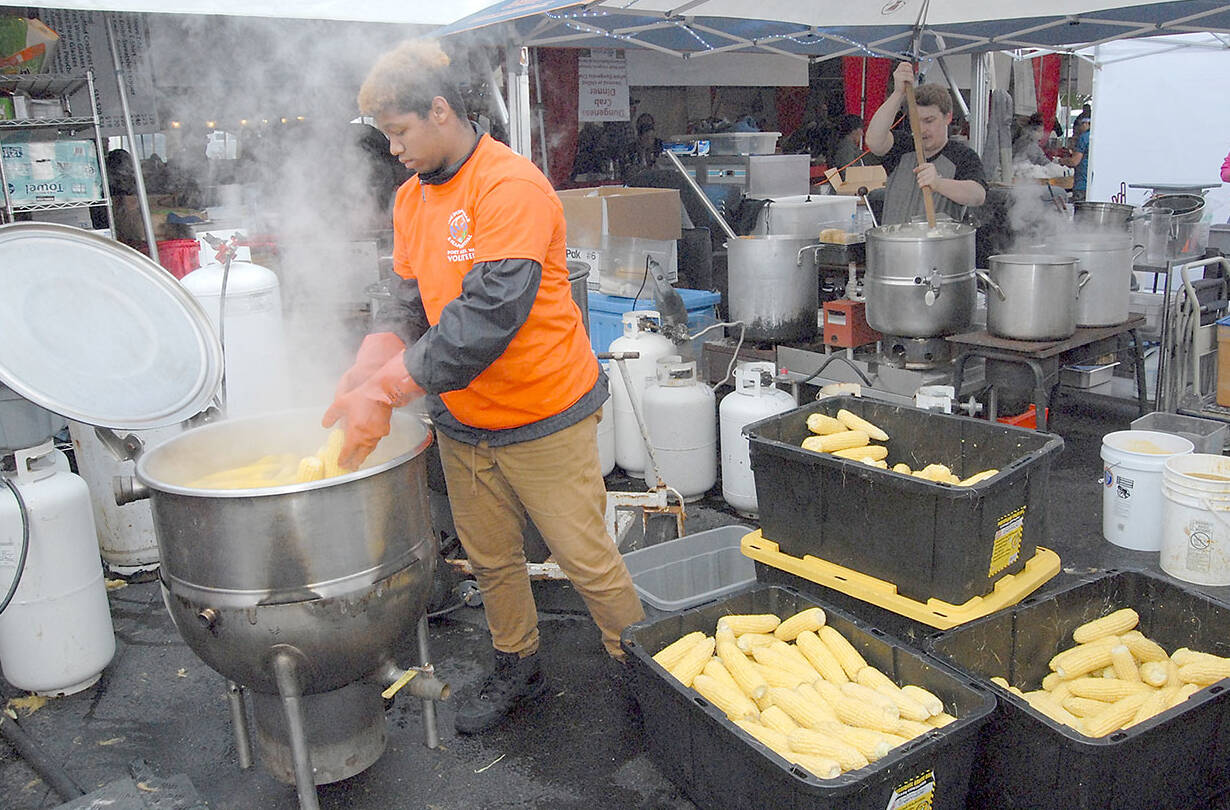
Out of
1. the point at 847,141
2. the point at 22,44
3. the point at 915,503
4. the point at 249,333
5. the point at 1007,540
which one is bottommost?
the point at 1007,540

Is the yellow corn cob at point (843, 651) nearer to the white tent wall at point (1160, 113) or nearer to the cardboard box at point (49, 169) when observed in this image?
the cardboard box at point (49, 169)

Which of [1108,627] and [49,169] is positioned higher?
[49,169]

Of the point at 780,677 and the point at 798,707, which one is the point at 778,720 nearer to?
the point at 798,707

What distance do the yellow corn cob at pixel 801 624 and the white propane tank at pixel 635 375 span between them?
2269mm

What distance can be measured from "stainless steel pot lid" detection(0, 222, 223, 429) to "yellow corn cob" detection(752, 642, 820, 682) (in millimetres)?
1768

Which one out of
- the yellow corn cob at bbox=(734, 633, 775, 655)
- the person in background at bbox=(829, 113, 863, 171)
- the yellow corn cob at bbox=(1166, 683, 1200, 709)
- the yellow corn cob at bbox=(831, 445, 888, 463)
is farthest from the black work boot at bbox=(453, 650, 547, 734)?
the person in background at bbox=(829, 113, 863, 171)

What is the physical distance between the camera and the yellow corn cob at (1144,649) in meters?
2.59

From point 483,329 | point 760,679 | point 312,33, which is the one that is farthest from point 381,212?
point 760,679

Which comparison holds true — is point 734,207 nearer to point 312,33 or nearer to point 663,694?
point 312,33

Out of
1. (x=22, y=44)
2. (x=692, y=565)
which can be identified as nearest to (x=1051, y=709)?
(x=692, y=565)

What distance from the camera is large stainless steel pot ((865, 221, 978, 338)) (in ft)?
14.4

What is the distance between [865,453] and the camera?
3.13 metres

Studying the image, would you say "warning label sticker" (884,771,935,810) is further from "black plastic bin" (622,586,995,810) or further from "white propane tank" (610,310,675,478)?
"white propane tank" (610,310,675,478)

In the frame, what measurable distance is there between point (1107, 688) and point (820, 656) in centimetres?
78
